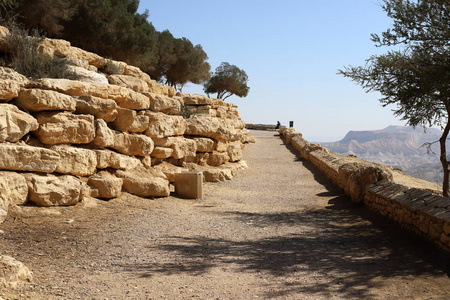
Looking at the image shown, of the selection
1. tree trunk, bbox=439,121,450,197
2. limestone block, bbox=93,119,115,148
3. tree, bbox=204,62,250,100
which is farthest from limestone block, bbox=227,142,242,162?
tree, bbox=204,62,250,100

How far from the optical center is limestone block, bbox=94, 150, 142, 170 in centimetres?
873

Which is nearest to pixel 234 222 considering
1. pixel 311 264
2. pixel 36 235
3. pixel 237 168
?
pixel 311 264

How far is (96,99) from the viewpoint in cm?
876

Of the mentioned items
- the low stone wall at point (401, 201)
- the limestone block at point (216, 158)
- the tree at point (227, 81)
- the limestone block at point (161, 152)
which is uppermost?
Result: the tree at point (227, 81)

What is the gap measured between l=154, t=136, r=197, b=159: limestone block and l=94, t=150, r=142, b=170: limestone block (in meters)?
1.23

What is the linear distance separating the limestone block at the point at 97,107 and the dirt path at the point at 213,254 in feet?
6.46

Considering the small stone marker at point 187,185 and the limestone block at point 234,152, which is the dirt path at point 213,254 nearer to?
the small stone marker at point 187,185

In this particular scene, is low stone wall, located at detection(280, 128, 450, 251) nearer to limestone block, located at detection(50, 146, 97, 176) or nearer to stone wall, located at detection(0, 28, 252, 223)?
stone wall, located at detection(0, 28, 252, 223)

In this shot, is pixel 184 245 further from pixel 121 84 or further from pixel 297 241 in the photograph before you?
pixel 121 84

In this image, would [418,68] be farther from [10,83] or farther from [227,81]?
[227,81]

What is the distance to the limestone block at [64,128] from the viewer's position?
25.4 ft

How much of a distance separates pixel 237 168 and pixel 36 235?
10.0 metres

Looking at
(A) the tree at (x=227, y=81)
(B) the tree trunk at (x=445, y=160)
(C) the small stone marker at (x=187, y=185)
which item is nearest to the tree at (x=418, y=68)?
(B) the tree trunk at (x=445, y=160)

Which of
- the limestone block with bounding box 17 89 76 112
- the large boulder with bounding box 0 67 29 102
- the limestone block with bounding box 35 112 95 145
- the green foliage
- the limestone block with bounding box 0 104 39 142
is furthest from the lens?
the green foliage
